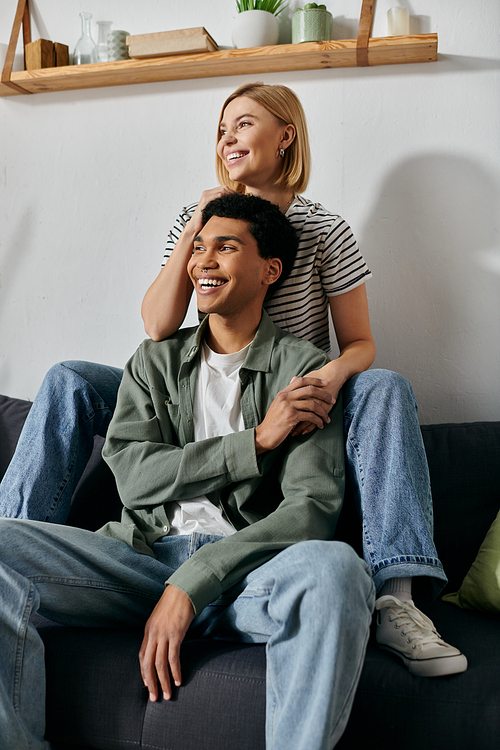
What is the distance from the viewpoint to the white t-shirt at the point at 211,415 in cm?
133

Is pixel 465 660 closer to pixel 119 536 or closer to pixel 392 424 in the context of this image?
pixel 392 424

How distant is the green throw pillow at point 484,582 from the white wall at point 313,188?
1.98 feet

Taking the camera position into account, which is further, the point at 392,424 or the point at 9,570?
the point at 392,424

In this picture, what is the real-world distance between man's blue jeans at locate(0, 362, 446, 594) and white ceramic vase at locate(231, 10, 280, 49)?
1134mm

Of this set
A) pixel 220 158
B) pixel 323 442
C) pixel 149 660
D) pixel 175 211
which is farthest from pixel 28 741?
pixel 175 211

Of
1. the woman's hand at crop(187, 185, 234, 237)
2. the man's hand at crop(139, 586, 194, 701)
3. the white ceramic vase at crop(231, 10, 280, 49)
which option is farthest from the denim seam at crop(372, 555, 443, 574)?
the white ceramic vase at crop(231, 10, 280, 49)

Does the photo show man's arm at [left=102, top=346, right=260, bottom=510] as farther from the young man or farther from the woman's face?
the woman's face

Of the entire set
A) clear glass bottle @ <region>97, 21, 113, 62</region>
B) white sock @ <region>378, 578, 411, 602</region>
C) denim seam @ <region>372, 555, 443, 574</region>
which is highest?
clear glass bottle @ <region>97, 21, 113, 62</region>

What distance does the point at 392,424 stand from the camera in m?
1.31

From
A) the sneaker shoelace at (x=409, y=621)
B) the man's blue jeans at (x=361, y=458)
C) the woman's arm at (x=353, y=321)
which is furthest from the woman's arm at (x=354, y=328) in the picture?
the sneaker shoelace at (x=409, y=621)

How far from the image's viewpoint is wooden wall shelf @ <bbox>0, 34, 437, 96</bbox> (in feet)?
6.33

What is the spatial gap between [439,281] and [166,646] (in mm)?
1418

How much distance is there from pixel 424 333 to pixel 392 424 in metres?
0.82

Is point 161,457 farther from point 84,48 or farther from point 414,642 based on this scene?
point 84,48
